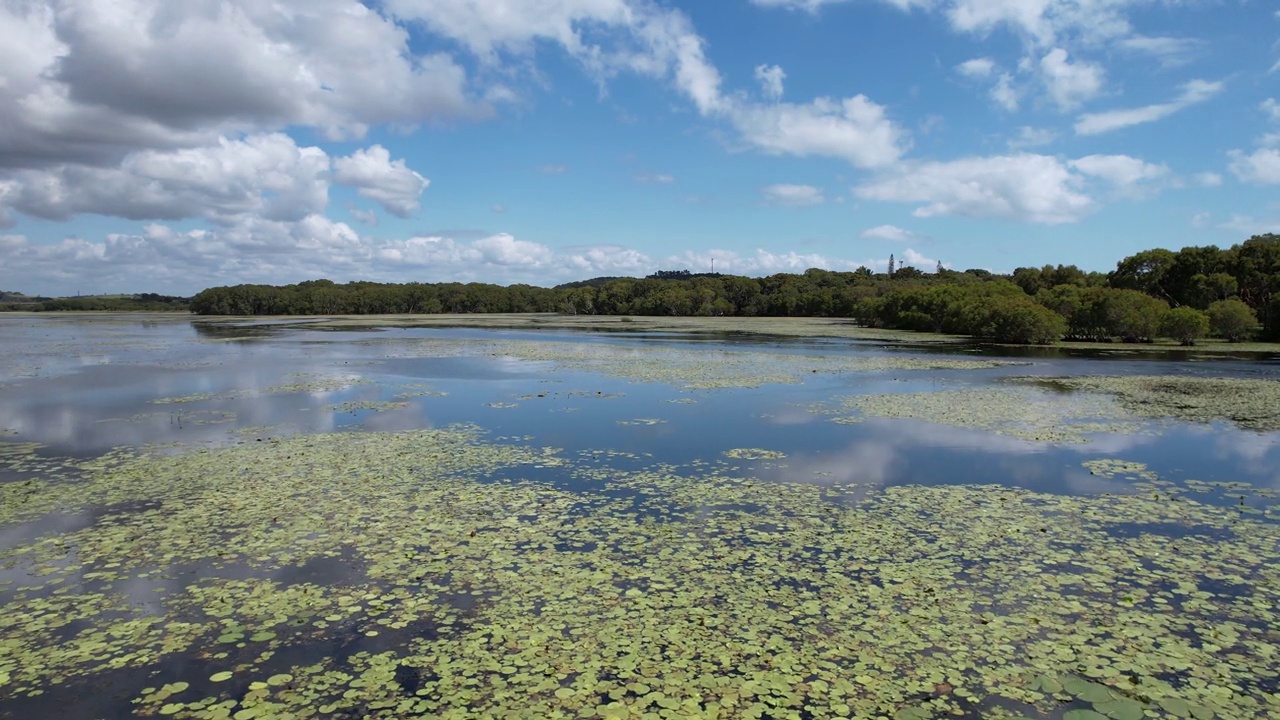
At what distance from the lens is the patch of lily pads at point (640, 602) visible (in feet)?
19.5

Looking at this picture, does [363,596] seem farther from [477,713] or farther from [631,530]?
[631,530]

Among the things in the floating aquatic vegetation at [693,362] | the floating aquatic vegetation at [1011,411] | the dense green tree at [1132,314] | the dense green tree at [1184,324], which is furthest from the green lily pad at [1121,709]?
the dense green tree at [1132,314]

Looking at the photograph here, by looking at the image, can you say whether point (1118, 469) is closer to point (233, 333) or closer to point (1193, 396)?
point (1193, 396)

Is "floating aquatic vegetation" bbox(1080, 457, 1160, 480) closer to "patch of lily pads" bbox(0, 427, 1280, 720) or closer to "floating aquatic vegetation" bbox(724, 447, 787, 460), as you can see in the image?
"patch of lily pads" bbox(0, 427, 1280, 720)

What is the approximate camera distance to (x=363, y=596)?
7.84 m

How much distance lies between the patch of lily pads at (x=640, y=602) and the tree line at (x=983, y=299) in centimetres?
4845

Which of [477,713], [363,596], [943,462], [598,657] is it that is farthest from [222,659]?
[943,462]

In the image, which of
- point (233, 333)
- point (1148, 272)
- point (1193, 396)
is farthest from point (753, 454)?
point (1148, 272)

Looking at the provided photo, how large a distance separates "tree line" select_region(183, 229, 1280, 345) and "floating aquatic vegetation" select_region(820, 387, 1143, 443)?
106 feet

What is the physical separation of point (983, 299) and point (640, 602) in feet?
211

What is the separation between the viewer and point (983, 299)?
63844 mm

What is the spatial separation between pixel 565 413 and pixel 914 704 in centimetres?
1532

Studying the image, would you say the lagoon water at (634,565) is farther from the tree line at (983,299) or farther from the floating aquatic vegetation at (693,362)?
the tree line at (983,299)

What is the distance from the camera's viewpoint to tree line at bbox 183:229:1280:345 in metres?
52.6
